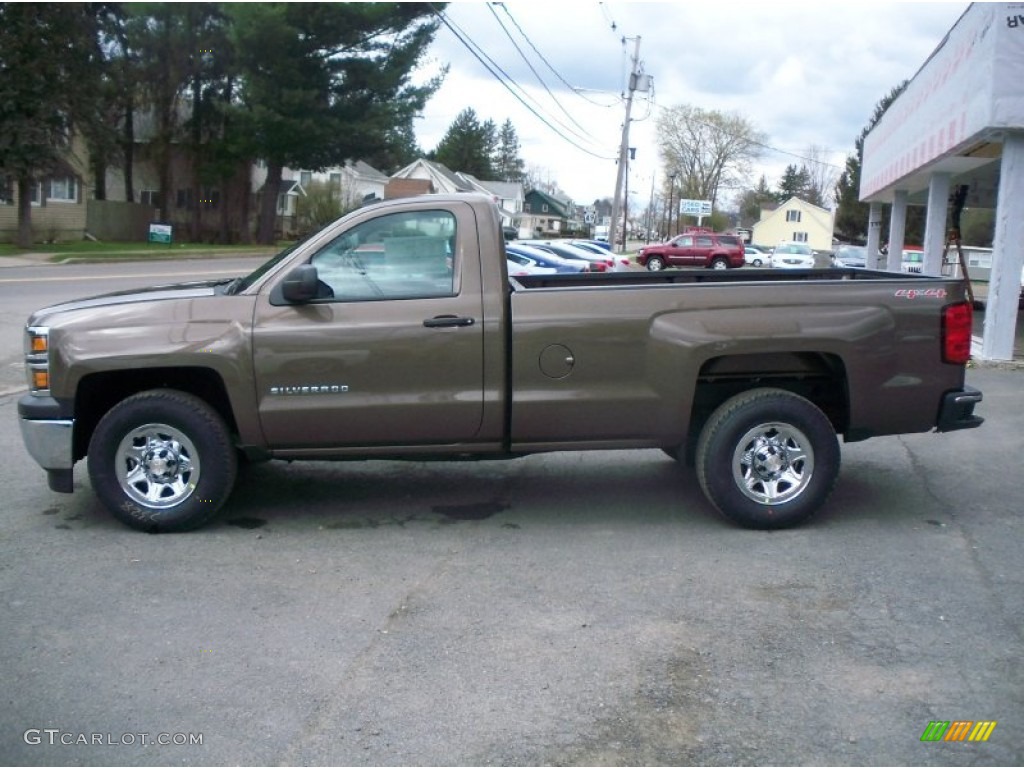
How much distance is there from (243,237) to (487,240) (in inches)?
2148

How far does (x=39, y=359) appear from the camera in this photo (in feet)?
20.3

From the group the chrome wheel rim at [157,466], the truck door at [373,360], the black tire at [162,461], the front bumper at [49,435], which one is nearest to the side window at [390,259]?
the truck door at [373,360]

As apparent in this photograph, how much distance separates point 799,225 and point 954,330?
315 feet

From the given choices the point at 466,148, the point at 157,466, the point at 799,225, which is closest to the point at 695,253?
the point at 157,466

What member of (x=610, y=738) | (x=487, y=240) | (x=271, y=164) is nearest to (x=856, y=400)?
(x=487, y=240)

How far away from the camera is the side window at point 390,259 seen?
20.4ft

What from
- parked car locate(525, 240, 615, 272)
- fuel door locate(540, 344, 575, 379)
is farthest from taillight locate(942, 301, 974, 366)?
parked car locate(525, 240, 615, 272)

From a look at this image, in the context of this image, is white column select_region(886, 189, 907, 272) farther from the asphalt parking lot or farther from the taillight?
the taillight

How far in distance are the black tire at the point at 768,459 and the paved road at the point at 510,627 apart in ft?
0.59

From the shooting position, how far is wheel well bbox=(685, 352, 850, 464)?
251 inches

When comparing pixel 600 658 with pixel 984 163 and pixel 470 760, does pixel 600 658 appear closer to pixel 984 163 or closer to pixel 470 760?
pixel 470 760

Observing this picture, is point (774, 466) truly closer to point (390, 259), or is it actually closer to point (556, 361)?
point (556, 361)

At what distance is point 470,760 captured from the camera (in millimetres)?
3699

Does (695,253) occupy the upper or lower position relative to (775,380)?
upper
